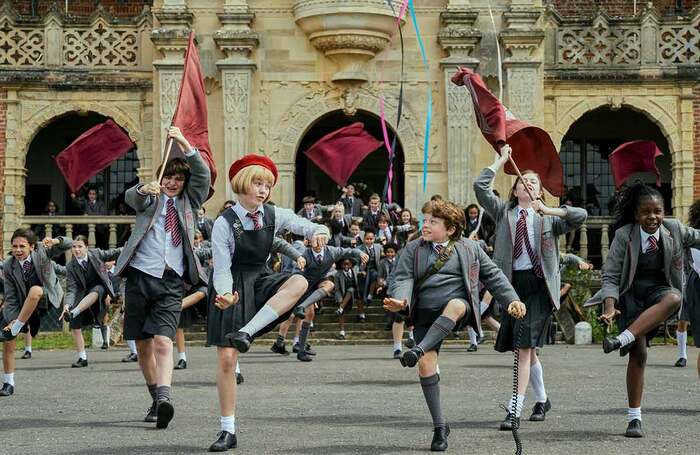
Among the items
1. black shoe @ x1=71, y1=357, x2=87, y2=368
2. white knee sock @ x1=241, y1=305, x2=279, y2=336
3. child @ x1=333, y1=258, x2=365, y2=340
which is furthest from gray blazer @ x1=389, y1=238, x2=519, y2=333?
child @ x1=333, y1=258, x2=365, y2=340

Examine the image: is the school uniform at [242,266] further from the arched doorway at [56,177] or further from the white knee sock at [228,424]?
the arched doorway at [56,177]

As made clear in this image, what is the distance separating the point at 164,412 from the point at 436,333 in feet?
7.26

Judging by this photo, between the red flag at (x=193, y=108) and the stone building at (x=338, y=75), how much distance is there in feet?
51.0

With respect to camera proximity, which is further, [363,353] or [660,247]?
[363,353]

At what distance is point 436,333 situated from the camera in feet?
31.1

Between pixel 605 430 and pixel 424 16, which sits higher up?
pixel 424 16

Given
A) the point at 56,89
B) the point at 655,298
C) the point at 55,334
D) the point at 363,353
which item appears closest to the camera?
the point at 655,298

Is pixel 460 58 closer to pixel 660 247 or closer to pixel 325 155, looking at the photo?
pixel 325 155

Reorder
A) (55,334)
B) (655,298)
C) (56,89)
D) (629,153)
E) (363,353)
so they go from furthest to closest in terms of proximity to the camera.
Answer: (56,89)
(55,334)
(629,153)
(363,353)
(655,298)

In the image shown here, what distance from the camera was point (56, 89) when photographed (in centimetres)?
→ 2883

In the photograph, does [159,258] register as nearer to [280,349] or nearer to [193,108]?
[193,108]

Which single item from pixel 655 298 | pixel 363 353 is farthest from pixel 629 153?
pixel 655 298

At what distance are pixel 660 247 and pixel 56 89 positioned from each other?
2035 centimetres

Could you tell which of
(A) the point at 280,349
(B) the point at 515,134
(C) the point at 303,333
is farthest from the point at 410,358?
(A) the point at 280,349
